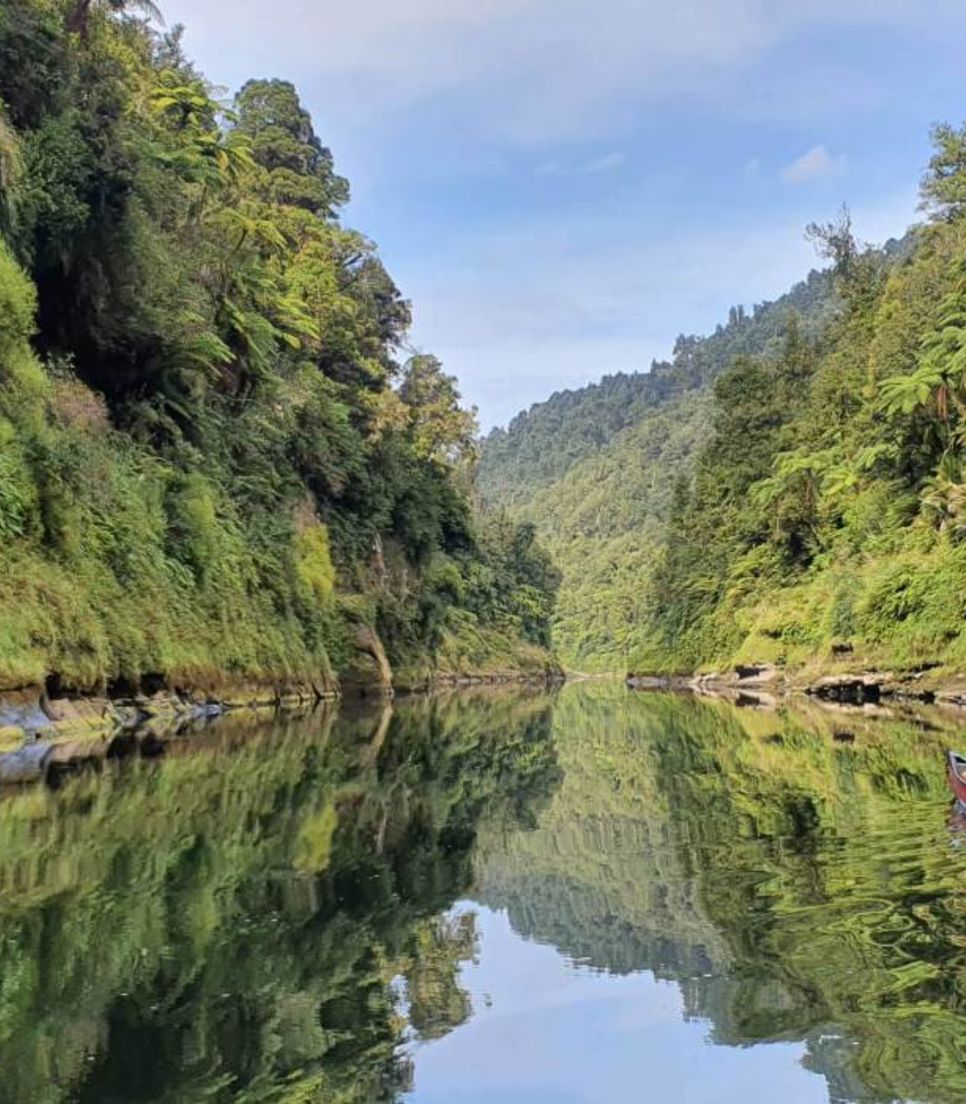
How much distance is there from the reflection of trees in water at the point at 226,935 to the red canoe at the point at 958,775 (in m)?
4.32

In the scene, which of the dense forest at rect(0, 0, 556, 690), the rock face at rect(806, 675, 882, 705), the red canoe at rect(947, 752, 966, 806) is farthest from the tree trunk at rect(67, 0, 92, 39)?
the rock face at rect(806, 675, 882, 705)

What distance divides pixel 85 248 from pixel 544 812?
16443mm

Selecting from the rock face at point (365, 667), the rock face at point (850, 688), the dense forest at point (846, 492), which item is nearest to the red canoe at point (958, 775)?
the dense forest at point (846, 492)

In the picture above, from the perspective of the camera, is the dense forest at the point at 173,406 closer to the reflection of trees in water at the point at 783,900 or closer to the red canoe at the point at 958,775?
the reflection of trees in water at the point at 783,900

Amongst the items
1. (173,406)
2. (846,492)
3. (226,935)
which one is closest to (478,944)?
(226,935)

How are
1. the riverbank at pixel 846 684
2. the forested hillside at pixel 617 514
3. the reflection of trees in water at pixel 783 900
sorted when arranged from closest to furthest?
the reflection of trees in water at pixel 783 900, the riverbank at pixel 846 684, the forested hillside at pixel 617 514

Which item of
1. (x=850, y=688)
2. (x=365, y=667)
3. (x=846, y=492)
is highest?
(x=846, y=492)

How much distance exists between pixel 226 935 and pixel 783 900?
137 inches

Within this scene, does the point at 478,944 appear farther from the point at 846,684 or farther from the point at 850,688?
the point at 850,688

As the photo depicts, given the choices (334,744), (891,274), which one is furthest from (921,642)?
(891,274)

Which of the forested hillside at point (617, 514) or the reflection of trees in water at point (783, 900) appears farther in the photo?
the forested hillside at point (617, 514)

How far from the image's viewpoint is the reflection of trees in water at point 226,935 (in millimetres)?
4324

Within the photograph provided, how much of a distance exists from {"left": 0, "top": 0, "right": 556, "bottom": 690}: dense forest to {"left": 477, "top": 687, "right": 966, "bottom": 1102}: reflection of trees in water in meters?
9.12

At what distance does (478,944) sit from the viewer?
21.3 feet
